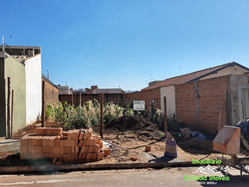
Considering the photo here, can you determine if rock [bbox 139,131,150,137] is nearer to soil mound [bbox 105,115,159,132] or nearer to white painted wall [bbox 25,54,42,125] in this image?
soil mound [bbox 105,115,159,132]

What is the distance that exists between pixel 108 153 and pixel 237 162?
338 centimetres

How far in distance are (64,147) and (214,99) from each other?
7.10 metres

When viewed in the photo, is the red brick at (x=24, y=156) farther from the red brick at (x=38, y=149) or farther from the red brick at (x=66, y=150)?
the red brick at (x=66, y=150)

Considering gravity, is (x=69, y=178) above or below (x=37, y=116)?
below

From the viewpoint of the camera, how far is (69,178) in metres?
4.19

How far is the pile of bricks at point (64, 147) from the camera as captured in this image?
502 cm

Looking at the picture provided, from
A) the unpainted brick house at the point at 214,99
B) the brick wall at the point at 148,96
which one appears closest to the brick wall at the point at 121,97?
the brick wall at the point at 148,96

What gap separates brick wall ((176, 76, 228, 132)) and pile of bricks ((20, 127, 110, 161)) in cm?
600

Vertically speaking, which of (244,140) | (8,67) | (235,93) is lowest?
(244,140)

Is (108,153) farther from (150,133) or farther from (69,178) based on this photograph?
(150,133)

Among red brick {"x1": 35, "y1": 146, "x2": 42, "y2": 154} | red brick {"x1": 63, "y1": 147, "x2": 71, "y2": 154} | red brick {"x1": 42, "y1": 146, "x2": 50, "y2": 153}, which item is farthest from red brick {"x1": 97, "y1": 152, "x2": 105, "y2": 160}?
red brick {"x1": 35, "y1": 146, "x2": 42, "y2": 154}

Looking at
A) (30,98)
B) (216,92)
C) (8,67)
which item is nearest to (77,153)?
(8,67)

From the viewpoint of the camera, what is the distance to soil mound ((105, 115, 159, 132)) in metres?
9.57

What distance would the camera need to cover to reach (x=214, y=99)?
8.72 metres
